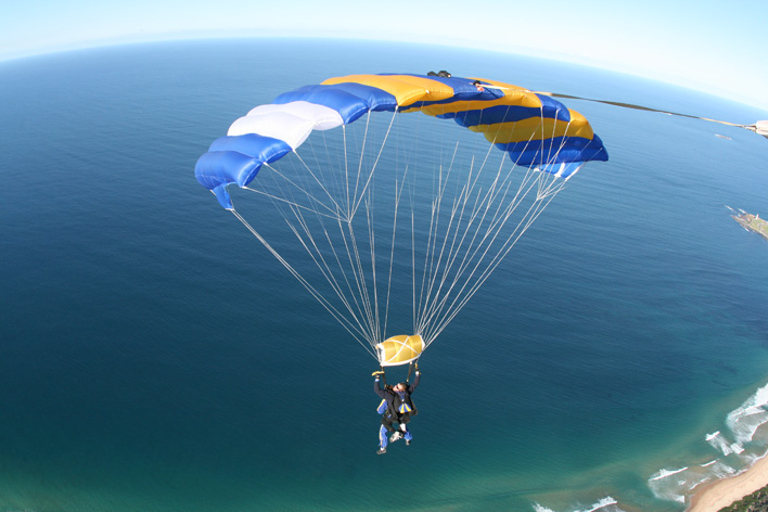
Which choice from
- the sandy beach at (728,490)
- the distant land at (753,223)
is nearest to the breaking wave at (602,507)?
the sandy beach at (728,490)

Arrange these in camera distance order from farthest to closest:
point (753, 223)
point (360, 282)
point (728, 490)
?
1. point (753, 223)
2. point (360, 282)
3. point (728, 490)

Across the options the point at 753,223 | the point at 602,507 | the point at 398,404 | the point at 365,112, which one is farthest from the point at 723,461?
the point at 753,223

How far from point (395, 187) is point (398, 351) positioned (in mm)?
29799

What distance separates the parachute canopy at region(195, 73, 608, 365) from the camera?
10992mm

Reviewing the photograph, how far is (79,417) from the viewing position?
1908 cm

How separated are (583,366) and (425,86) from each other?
19571mm

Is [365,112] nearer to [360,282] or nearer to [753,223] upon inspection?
[360,282]

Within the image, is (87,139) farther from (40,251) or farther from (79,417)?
(79,417)

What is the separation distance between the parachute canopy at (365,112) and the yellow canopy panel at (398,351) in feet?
16.7

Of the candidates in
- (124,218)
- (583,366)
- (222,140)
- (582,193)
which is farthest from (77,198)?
(582,193)

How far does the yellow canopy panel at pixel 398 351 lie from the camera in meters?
10.7

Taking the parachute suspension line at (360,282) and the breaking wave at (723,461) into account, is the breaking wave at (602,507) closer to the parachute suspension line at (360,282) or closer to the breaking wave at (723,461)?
the breaking wave at (723,461)

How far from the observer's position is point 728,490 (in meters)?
18.7

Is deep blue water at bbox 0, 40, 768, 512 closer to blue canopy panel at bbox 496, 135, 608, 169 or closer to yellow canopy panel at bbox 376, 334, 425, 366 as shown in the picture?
yellow canopy panel at bbox 376, 334, 425, 366
